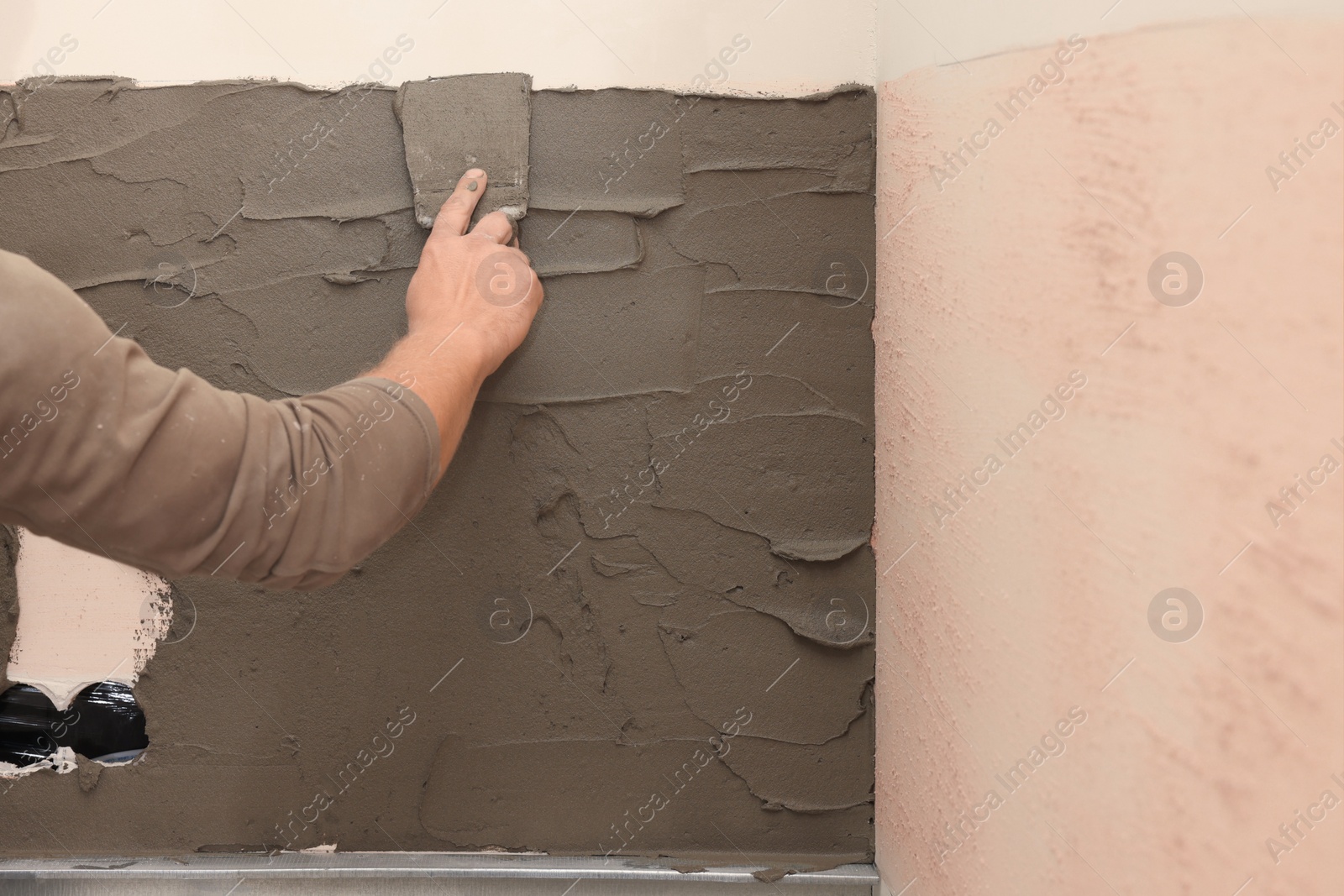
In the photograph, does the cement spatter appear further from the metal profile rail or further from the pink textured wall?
the pink textured wall

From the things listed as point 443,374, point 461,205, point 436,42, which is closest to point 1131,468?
point 443,374

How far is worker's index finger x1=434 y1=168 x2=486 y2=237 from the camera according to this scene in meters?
1.33

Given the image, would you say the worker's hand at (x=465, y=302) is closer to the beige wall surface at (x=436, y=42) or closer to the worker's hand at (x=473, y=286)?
the worker's hand at (x=473, y=286)

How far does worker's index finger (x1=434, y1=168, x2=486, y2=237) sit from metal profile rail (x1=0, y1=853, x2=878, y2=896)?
105cm

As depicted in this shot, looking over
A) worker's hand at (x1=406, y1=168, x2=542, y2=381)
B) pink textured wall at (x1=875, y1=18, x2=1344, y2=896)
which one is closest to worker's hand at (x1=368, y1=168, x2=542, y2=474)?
worker's hand at (x1=406, y1=168, x2=542, y2=381)

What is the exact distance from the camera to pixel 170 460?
2.68 feet

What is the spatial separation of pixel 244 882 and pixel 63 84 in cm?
138

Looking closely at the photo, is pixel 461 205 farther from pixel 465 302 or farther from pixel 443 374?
pixel 443 374

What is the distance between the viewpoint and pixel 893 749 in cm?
132

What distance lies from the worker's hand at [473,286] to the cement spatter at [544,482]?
0.22 feet

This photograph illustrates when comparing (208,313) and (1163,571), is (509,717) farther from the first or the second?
(1163,571)

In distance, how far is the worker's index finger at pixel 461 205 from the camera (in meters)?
1.33

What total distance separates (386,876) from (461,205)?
112 centimetres

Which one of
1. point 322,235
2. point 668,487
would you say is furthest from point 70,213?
point 668,487
